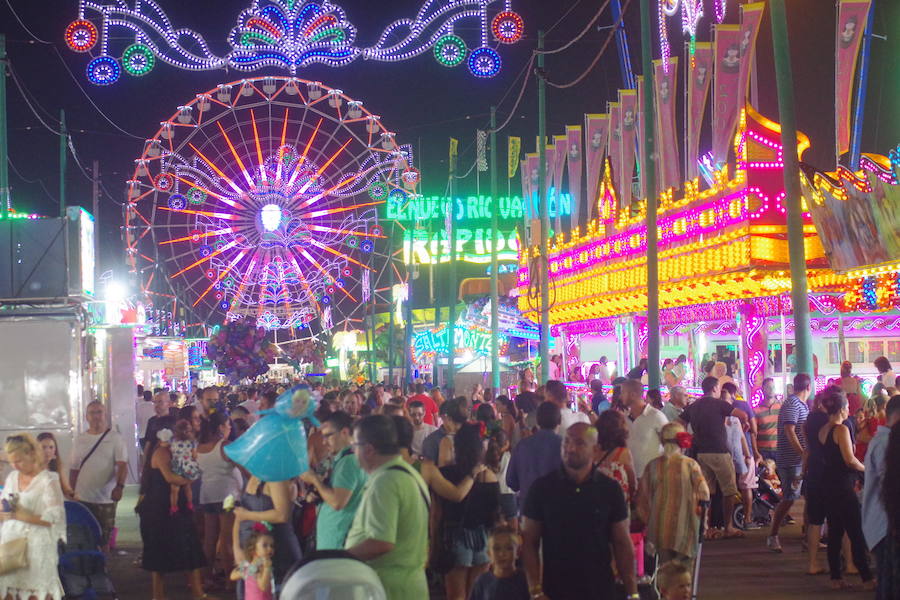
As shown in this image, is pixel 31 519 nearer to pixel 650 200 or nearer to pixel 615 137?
pixel 650 200

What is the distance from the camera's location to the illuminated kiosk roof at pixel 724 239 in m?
19.9

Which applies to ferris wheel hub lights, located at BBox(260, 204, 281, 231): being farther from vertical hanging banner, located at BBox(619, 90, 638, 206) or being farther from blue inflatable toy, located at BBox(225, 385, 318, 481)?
blue inflatable toy, located at BBox(225, 385, 318, 481)

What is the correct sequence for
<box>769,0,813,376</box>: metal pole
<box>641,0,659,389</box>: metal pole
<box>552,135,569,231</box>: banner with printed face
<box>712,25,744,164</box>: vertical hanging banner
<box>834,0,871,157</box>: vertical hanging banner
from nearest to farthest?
<box>769,0,813,376</box>: metal pole < <box>834,0,871,157</box>: vertical hanging banner < <box>641,0,659,389</box>: metal pole < <box>712,25,744,164</box>: vertical hanging banner < <box>552,135,569,231</box>: banner with printed face

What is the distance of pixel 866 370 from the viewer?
88.4 ft

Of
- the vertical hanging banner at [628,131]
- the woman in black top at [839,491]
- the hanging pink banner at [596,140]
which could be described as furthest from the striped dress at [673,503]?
the hanging pink banner at [596,140]

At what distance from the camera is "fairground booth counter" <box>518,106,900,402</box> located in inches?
666

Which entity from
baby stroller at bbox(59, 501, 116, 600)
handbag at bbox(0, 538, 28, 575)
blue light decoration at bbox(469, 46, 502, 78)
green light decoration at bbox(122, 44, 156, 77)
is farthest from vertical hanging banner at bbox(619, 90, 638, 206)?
handbag at bbox(0, 538, 28, 575)

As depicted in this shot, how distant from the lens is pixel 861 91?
22891 millimetres

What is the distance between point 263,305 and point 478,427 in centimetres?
3367

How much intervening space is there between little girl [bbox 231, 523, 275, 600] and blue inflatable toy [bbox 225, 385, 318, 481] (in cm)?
33

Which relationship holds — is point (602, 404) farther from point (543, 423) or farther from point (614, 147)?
point (614, 147)

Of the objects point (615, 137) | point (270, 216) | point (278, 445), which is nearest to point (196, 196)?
point (270, 216)

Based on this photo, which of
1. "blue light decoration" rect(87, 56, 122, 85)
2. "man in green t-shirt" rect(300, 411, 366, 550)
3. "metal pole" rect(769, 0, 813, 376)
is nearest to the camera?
"man in green t-shirt" rect(300, 411, 366, 550)

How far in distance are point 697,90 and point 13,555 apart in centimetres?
1523
